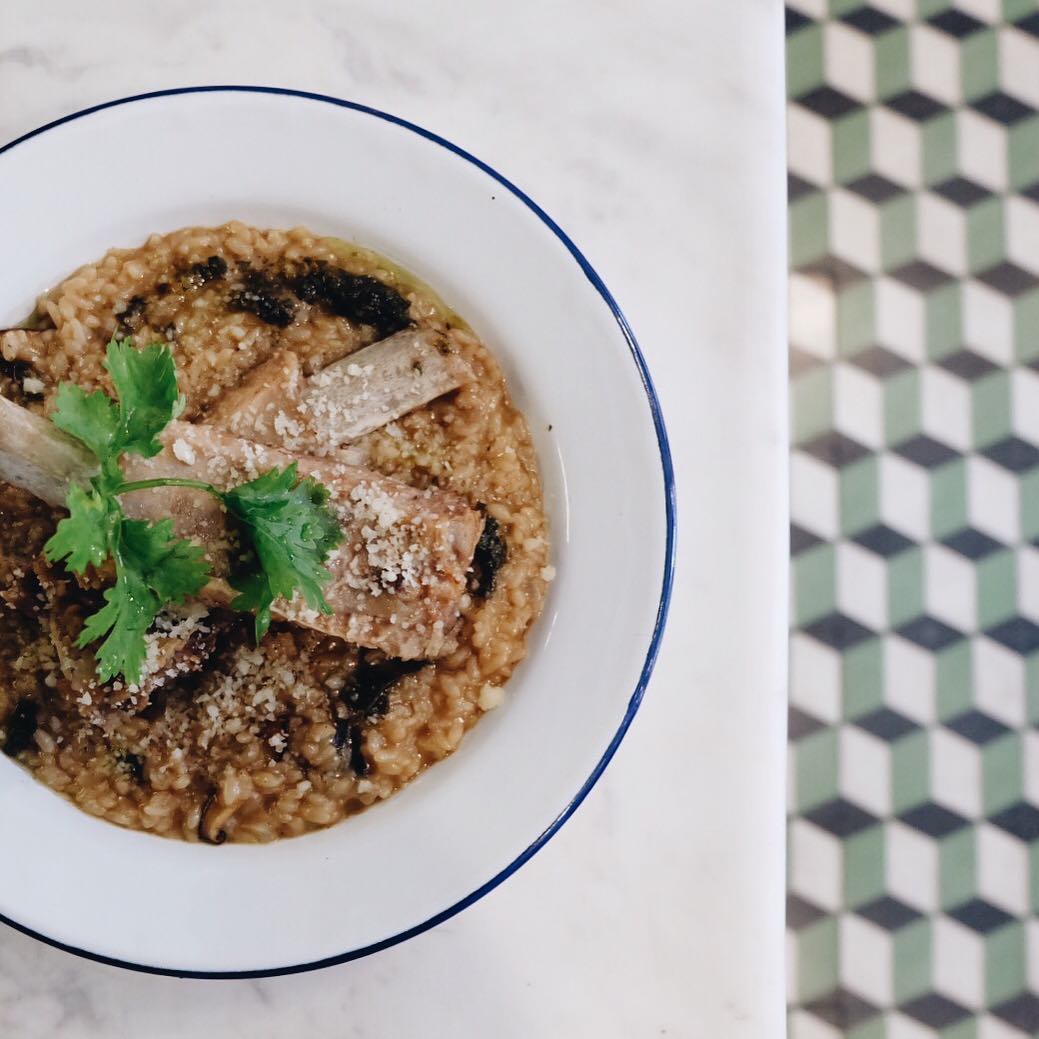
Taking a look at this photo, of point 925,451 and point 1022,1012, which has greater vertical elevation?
point 925,451

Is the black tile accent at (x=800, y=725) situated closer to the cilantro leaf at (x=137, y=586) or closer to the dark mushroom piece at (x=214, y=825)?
the dark mushroom piece at (x=214, y=825)

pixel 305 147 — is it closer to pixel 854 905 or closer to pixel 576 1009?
pixel 576 1009

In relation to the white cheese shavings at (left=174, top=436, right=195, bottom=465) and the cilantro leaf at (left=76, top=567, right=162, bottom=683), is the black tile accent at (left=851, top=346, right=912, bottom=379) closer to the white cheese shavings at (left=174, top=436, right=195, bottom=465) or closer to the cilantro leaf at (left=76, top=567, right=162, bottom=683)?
the white cheese shavings at (left=174, top=436, right=195, bottom=465)

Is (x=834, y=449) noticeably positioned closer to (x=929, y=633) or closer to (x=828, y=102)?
(x=929, y=633)

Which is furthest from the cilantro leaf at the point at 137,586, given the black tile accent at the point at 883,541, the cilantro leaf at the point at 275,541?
the black tile accent at the point at 883,541

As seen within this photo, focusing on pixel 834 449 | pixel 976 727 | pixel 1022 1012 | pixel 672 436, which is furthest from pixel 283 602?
pixel 1022 1012

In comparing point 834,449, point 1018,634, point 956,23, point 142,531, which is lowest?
point 1018,634
